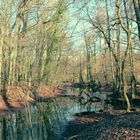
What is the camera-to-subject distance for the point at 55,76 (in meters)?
70.3

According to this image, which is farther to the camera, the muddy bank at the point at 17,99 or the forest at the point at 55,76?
the muddy bank at the point at 17,99

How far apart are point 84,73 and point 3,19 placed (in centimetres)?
8197

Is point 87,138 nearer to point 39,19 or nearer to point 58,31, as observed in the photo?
point 39,19

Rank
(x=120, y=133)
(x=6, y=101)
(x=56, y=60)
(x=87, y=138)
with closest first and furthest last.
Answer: (x=120, y=133), (x=87, y=138), (x=6, y=101), (x=56, y=60)

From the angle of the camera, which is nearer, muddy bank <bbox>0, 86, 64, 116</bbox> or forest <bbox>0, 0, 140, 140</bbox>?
forest <bbox>0, 0, 140, 140</bbox>

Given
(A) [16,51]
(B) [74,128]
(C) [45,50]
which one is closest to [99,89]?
(C) [45,50]

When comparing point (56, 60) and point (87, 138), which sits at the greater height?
point (56, 60)

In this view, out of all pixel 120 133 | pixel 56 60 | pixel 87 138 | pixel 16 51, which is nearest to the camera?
pixel 120 133

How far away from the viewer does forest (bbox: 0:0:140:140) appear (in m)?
20.5

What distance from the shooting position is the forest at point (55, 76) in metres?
20.5

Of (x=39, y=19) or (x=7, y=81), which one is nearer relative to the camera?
(x=7, y=81)

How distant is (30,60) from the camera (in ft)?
194

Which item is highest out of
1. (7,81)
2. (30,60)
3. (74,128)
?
(30,60)

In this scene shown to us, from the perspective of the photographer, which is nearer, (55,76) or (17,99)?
(17,99)
